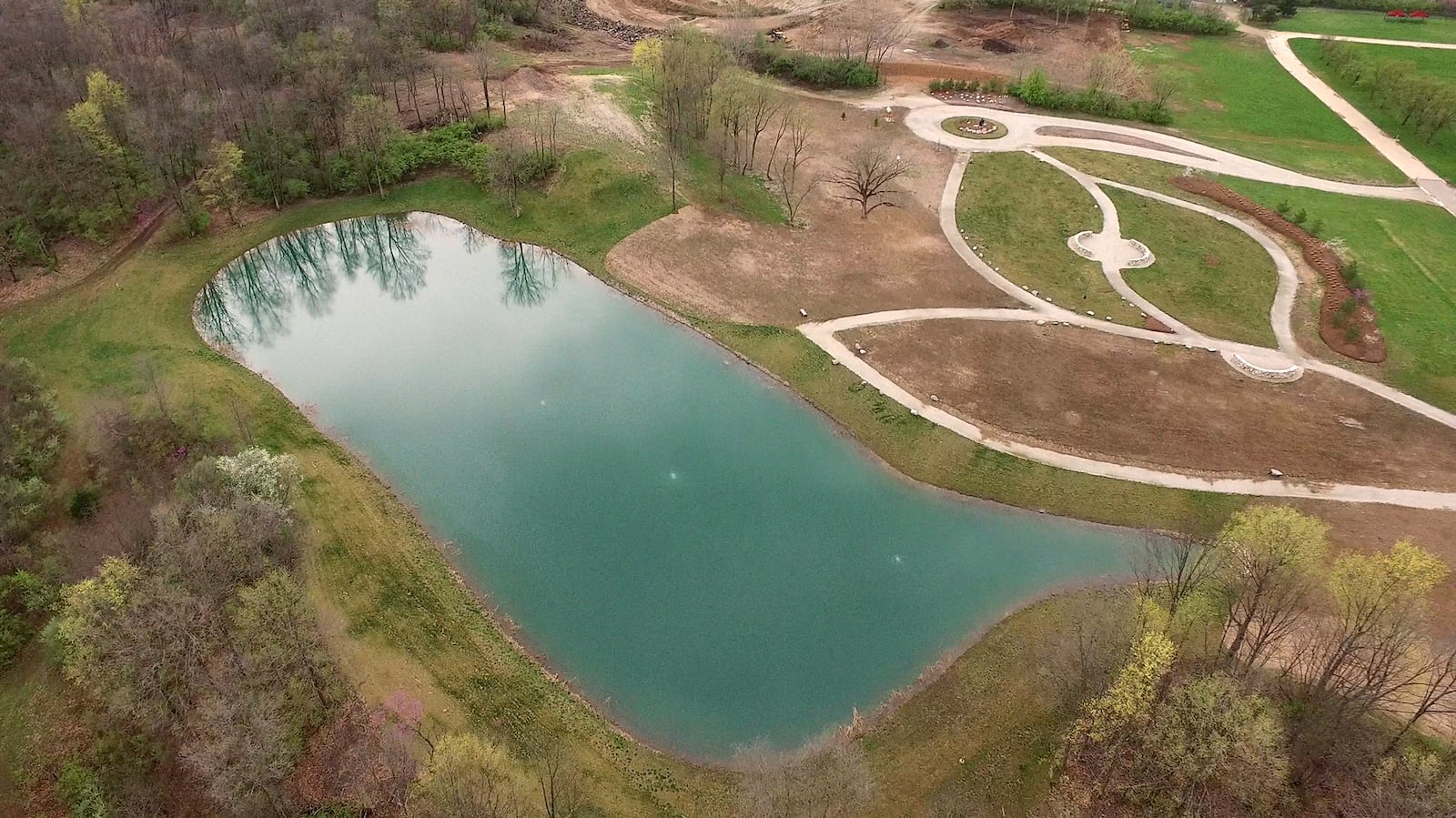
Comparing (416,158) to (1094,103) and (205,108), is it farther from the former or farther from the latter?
(1094,103)

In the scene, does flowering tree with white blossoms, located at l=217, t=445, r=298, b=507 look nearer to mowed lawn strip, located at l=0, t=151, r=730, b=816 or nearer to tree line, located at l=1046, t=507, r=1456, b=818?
mowed lawn strip, located at l=0, t=151, r=730, b=816

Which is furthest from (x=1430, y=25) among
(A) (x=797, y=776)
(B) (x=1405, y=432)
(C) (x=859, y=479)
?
(A) (x=797, y=776)

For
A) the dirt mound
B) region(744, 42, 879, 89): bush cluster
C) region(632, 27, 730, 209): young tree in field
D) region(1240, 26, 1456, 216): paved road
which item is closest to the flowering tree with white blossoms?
region(632, 27, 730, 209): young tree in field

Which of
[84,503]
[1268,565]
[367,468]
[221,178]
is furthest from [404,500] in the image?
[1268,565]

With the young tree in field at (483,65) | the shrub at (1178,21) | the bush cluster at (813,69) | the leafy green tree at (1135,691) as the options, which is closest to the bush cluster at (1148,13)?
the shrub at (1178,21)

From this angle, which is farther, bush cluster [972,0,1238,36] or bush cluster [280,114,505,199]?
bush cluster [972,0,1238,36]

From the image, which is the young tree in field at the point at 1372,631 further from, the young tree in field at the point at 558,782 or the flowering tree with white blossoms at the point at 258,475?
the flowering tree with white blossoms at the point at 258,475

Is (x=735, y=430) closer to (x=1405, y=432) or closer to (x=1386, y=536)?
(x=1386, y=536)
